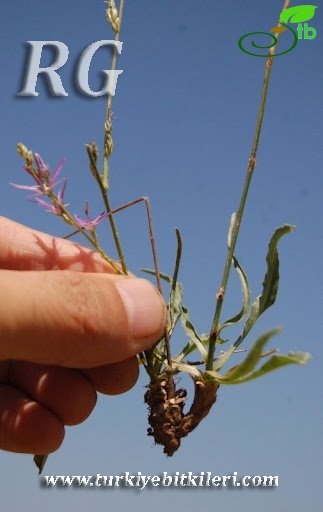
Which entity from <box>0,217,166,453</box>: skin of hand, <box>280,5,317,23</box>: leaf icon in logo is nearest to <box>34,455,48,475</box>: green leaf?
<box>0,217,166,453</box>: skin of hand

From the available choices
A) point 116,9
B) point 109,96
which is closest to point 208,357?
point 109,96

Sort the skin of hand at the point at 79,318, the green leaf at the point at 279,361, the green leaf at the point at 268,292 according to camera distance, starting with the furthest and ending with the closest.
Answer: the green leaf at the point at 268,292, the skin of hand at the point at 79,318, the green leaf at the point at 279,361

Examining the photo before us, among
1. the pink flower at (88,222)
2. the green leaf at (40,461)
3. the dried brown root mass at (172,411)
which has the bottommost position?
the green leaf at (40,461)

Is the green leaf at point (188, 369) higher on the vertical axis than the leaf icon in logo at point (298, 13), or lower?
lower

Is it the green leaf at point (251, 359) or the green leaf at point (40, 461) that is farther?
the green leaf at point (40, 461)

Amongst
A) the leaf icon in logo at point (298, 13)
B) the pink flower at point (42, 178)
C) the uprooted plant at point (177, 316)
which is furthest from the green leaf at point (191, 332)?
the leaf icon in logo at point (298, 13)

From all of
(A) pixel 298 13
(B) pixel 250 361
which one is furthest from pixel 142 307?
(A) pixel 298 13

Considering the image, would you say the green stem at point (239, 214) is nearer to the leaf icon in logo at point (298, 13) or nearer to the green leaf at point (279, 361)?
the leaf icon in logo at point (298, 13)
